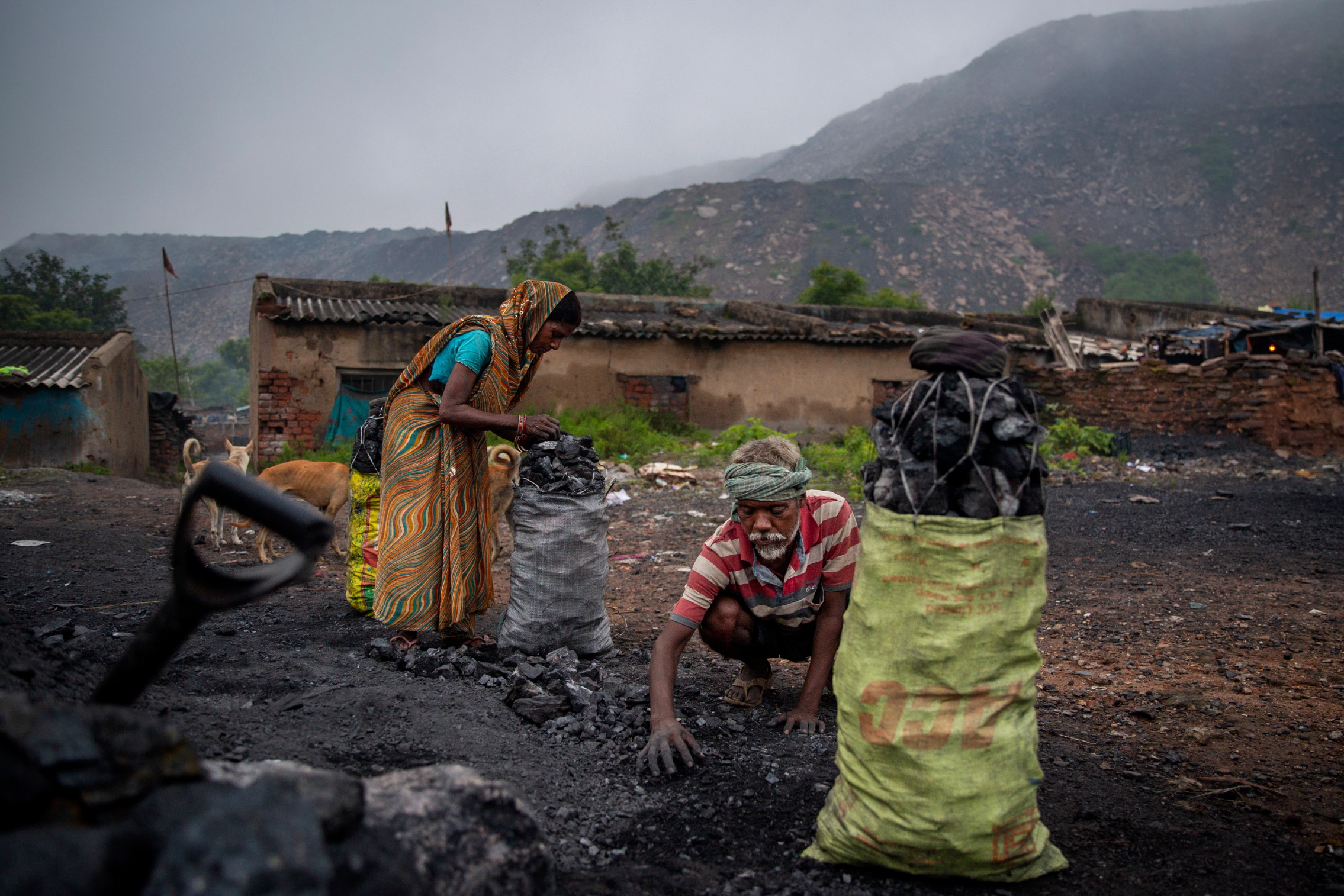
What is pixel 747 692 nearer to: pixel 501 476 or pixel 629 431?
pixel 501 476

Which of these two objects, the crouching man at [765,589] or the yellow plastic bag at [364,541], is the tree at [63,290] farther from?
the crouching man at [765,589]

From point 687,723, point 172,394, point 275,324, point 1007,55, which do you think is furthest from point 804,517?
point 1007,55

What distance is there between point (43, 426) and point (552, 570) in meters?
13.2

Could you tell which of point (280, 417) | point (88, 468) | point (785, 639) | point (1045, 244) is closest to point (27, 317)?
point (88, 468)

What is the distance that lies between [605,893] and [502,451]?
411cm

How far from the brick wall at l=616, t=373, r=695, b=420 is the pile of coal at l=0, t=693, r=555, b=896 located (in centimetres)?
1237

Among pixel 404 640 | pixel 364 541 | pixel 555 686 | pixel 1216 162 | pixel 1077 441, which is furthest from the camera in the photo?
pixel 1216 162

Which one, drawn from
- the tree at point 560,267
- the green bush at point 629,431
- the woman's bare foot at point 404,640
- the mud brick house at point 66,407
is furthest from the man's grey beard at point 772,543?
the tree at point 560,267

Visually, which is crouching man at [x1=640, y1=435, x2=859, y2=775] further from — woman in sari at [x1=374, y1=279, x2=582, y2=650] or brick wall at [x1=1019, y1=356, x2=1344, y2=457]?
brick wall at [x1=1019, y1=356, x2=1344, y2=457]

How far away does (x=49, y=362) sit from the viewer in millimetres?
13922

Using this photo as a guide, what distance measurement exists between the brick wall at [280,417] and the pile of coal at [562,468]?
9.95 m

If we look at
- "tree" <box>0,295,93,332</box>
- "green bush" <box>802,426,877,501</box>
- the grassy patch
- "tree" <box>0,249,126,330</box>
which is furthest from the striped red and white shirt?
"tree" <box>0,249,126,330</box>

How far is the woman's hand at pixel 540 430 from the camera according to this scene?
133 inches

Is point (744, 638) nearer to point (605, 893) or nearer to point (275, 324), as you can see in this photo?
point (605, 893)
